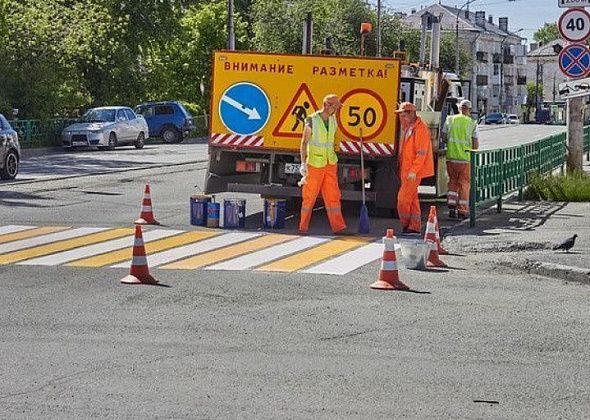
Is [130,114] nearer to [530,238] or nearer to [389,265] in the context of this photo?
[530,238]

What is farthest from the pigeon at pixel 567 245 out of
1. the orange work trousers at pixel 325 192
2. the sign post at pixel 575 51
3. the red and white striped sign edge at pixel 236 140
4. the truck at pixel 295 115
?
the sign post at pixel 575 51

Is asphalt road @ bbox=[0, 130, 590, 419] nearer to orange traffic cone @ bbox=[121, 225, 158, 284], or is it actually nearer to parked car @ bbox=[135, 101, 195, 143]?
orange traffic cone @ bbox=[121, 225, 158, 284]

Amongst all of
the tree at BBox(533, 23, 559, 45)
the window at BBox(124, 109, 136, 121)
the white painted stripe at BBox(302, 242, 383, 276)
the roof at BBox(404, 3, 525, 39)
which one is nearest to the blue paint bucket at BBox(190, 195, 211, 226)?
the white painted stripe at BBox(302, 242, 383, 276)

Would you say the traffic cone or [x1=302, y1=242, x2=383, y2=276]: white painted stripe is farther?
the traffic cone

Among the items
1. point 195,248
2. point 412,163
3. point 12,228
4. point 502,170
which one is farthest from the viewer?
point 502,170

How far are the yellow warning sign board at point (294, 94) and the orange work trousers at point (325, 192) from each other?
1.27 meters

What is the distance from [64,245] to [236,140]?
4.29m

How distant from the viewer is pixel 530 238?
1587 cm

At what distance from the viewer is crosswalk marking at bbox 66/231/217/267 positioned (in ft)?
43.9

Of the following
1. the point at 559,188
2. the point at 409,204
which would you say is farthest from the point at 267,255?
the point at 559,188

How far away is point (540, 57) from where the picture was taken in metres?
170

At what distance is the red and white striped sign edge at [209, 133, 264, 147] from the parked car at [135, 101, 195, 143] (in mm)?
36147

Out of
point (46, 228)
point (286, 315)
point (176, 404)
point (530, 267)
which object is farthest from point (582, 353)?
point (46, 228)

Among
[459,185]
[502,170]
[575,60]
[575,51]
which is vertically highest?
[575,51]
